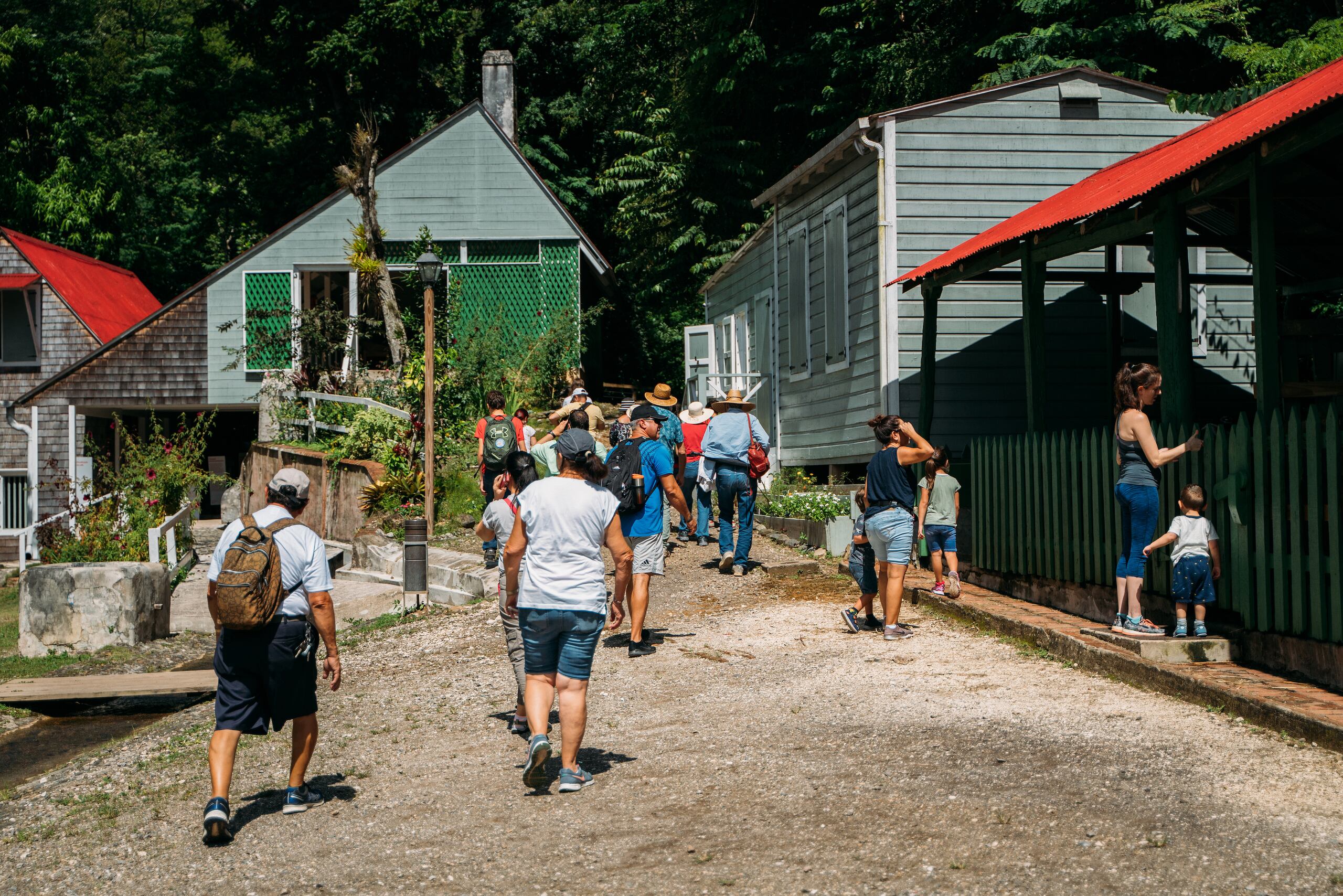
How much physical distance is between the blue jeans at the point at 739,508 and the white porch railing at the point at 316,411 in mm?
7083

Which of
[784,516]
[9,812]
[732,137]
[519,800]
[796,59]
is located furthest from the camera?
[732,137]

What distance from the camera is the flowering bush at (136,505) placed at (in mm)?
16547

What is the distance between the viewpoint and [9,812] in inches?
273

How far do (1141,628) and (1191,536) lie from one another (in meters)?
0.73

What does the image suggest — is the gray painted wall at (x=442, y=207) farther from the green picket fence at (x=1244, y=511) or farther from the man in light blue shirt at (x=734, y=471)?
the green picket fence at (x=1244, y=511)

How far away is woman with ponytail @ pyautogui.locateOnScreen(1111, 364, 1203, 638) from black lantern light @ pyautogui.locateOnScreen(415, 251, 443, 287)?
9753 mm

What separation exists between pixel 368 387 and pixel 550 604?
17.7 m

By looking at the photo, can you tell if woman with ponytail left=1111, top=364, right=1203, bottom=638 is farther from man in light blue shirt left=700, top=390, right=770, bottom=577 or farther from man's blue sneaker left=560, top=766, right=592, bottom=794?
man in light blue shirt left=700, top=390, right=770, bottom=577

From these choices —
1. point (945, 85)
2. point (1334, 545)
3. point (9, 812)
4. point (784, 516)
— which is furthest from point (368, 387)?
point (1334, 545)

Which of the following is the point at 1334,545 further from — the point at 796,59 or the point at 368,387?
the point at 796,59

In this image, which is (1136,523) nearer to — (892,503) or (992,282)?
(892,503)

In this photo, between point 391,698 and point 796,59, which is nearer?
point 391,698

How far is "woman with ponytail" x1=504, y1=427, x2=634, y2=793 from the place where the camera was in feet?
20.5

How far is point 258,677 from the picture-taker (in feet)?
19.7
